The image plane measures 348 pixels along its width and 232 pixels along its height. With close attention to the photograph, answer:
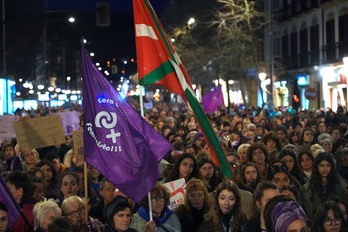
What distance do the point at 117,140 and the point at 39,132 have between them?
18.2 ft

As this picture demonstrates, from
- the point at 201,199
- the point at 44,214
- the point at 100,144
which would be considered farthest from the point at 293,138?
the point at 44,214

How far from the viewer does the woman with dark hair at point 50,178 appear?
10.3 meters

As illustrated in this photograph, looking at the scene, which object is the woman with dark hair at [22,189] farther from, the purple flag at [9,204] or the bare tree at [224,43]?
the bare tree at [224,43]

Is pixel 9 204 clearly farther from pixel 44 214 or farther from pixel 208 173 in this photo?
pixel 208 173

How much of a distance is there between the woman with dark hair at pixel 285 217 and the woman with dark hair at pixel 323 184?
12.0 feet

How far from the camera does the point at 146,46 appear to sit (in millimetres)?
8336

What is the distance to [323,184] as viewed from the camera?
9500 mm

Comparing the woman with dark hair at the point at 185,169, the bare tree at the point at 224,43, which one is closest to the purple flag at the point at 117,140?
the woman with dark hair at the point at 185,169

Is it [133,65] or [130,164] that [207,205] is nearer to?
[130,164]

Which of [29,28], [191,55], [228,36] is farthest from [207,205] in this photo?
[29,28]

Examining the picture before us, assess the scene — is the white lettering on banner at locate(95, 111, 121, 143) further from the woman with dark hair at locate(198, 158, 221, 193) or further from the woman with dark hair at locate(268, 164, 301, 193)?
the woman with dark hair at locate(198, 158, 221, 193)

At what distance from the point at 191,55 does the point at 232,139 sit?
102 feet

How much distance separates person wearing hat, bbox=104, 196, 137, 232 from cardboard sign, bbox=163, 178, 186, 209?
2.14 metres

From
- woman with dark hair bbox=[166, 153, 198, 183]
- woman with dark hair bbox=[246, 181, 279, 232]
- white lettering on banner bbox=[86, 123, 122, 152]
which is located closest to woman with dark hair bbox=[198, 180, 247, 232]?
woman with dark hair bbox=[246, 181, 279, 232]
